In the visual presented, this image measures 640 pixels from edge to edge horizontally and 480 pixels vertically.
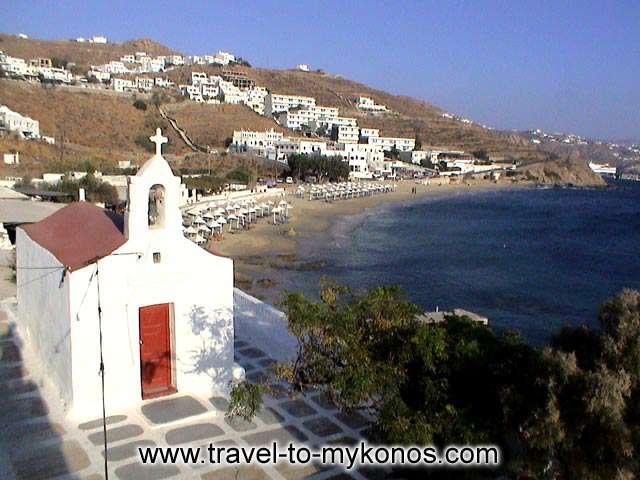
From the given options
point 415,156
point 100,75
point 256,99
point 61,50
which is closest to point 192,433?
point 415,156

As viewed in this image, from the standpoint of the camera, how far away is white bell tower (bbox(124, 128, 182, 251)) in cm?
843

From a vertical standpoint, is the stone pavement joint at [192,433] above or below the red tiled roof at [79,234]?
below

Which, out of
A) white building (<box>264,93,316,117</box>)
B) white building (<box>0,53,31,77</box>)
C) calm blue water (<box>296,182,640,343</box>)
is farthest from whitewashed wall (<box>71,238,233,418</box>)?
white building (<box>264,93,316,117</box>)

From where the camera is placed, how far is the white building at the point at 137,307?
8266mm

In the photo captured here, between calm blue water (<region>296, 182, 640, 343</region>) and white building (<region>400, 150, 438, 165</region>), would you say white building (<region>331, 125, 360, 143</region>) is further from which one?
calm blue water (<region>296, 182, 640, 343</region>)

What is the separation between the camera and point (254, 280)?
2834 cm

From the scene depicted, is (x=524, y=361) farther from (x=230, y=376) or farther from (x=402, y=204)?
(x=402, y=204)

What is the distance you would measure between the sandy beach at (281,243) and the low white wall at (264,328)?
1580 mm

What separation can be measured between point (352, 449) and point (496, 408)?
242 centimetres

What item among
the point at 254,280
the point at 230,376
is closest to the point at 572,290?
the point at 254,280

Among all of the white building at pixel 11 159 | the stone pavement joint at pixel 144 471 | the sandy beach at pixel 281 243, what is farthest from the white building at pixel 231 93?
the stone pavement joint at pixel 144 471

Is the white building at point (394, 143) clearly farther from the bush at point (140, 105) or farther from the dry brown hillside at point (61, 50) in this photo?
the dry brown hillside at point (61, 50)

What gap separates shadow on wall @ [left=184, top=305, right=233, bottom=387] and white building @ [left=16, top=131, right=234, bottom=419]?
2 centimetres

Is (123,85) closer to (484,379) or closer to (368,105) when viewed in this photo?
(368,105)
